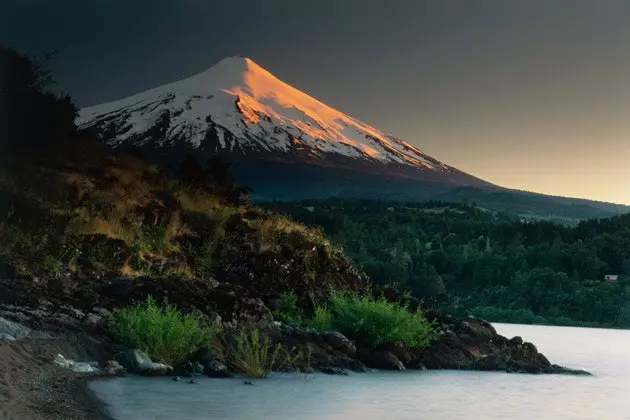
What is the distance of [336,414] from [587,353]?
20973mm

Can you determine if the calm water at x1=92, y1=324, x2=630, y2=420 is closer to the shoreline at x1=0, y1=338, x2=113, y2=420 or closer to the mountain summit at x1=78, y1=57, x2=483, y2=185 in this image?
the shoreline at x1=0, y1=338, x2=113, y2=420

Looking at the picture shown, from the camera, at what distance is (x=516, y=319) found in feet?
281

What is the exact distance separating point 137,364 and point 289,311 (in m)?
6.91

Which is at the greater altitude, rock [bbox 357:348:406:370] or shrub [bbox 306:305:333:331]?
shrub [bbox 306:305:333:331]

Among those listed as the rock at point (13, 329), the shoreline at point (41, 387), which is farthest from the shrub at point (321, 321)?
the rock at point (13, 329)

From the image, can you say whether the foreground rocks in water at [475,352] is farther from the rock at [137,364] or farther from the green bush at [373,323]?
the rock at [137,364]

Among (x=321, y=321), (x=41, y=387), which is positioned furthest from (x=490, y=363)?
(x=41, y=387)

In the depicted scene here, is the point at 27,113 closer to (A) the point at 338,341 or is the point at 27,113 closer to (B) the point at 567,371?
(A) the point at 338,341

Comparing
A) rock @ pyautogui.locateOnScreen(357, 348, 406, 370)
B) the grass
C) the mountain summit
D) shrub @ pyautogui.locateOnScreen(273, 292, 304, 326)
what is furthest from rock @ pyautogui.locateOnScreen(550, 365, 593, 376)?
the mountain summit

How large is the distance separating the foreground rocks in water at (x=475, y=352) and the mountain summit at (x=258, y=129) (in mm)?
137377

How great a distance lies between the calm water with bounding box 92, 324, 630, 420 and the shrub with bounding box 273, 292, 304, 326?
3215 millimetres

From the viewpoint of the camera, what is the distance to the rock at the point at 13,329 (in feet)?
45.0

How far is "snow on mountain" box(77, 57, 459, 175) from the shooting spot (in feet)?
545

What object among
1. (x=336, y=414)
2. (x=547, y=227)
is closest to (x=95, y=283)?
(x=336, y=414)
